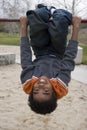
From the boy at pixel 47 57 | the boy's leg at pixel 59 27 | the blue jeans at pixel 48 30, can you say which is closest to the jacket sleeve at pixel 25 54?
the boy at pixel 47 57

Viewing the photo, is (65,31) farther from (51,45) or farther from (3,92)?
(3,92)

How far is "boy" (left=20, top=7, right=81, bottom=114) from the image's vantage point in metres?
2.87

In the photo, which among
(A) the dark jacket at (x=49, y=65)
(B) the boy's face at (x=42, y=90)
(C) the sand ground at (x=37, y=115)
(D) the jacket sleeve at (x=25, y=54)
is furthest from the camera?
(C) the sand ground at (x=37, y=115)

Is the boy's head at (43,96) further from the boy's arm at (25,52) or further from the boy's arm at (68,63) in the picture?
the boy's arm at (25,52)

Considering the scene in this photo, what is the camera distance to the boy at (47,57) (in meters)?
2.87

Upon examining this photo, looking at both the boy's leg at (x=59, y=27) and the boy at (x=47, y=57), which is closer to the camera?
the boy at (x=47, y=57)

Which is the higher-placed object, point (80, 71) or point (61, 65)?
point (61, 65)

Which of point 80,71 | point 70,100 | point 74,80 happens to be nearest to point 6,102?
point 70,100

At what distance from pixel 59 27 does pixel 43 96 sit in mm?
651

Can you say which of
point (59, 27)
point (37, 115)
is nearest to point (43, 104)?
point (59, 27)

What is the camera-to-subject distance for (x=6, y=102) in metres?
5.64

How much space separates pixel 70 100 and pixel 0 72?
2714 millimetres

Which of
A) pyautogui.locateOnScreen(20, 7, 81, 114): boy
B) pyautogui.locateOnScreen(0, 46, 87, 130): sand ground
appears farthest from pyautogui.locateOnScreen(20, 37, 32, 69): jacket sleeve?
pyautogui.locateOnScreen(0, 46, 87, 130): sand ground

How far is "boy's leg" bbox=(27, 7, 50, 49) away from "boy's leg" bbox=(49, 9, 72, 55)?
0.06 m
